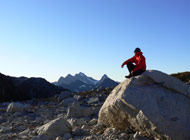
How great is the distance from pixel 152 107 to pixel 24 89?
5046cm

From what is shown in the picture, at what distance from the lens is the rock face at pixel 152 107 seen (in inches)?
227

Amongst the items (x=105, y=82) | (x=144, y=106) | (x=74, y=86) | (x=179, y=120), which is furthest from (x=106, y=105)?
(x=74, y=86)

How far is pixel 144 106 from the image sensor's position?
6227mm

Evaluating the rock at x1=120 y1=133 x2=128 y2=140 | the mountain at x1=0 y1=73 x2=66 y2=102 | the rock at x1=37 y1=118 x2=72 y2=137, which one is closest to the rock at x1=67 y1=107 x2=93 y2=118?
the rock at x1=37 y1=118 x2=72 y2=137

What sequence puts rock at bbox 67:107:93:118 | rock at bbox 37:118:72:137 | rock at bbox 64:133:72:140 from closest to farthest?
rock at bbox 64:133:72:140, rock at bbox 37:118:72:137, rock at bbox 67:107:93:118

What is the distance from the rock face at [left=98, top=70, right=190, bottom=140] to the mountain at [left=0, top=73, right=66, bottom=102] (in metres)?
37.9

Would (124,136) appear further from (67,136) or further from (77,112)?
(77,112)

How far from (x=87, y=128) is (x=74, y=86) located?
189 metres

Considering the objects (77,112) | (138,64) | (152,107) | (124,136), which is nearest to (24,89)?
(77,112)

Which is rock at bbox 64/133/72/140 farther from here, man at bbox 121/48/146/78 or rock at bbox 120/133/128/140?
man at bbox 121/48/146/78

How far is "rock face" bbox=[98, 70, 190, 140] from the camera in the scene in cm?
578

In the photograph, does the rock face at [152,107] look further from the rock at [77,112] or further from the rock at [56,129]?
the rock at [77,112]

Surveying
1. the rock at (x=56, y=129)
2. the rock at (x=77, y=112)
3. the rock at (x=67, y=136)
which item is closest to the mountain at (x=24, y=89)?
the rock at (x=77, y=112)

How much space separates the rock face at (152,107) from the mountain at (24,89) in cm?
3792
